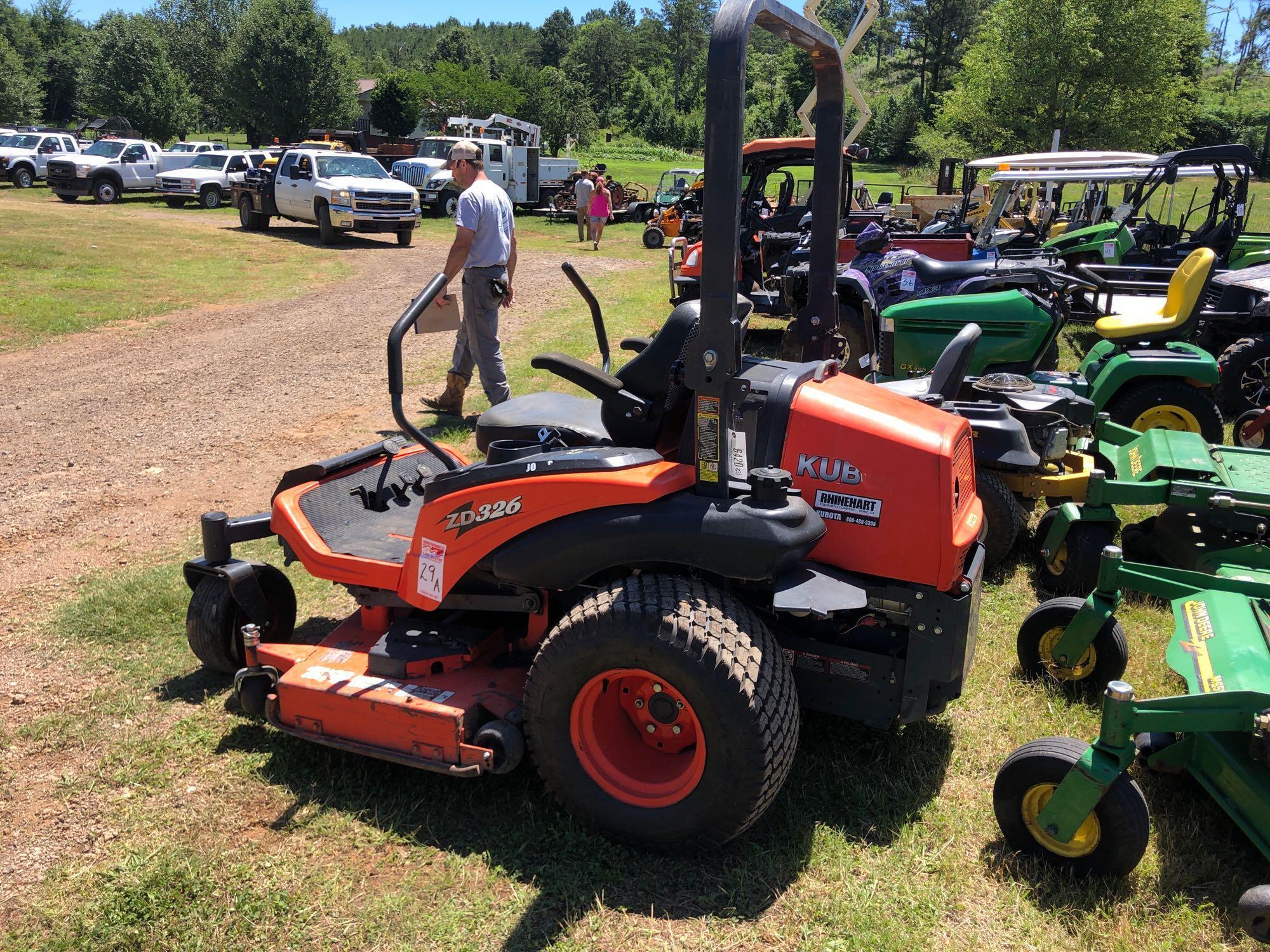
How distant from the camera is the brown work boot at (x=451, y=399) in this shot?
26.4ft

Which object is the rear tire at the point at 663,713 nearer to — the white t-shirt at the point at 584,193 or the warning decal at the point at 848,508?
the warning decal at the point at 848,508

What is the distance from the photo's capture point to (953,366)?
14.9 feet

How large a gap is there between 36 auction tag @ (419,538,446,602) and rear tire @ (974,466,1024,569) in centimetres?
308

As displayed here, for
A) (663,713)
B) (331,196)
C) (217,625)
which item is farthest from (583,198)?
(663,713)

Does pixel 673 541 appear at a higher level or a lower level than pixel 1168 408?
higher

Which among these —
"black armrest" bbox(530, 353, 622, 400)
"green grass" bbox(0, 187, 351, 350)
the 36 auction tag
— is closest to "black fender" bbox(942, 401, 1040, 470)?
"black armrest" bbox(530, 353, 622, 400)

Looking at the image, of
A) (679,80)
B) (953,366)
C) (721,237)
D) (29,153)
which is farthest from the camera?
(679,80)

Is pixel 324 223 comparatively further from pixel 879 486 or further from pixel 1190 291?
pixel 879 486

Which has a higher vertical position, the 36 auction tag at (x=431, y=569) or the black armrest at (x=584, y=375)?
the black armrest at (x=584, y=375)

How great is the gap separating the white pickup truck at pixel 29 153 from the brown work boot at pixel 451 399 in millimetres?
29165

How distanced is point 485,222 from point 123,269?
38.4ft

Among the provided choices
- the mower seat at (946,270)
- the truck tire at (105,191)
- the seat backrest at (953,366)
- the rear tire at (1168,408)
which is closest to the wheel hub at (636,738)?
the seat backrest at (953,366)

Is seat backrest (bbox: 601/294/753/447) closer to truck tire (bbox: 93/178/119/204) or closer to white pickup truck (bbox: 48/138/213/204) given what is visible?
white pickup truck (bbox: 48/138/213/204)

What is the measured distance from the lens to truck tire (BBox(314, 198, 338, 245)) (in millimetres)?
21531
